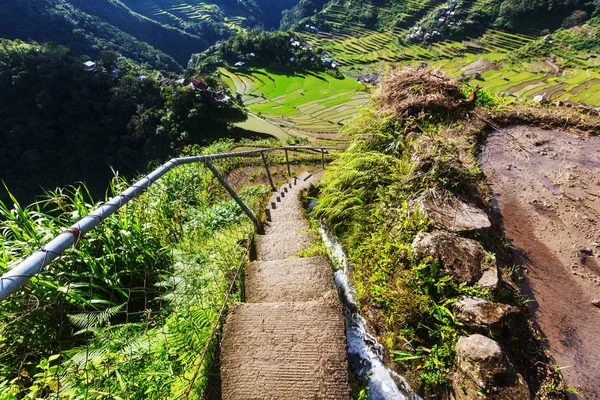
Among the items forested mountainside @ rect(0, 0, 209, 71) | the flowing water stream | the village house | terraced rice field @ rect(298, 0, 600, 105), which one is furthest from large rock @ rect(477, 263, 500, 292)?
forested mountainside @ rect(0, 0, 209, 71)

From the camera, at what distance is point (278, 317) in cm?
232

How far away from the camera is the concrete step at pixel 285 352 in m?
1.95

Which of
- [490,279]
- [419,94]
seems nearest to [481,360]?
[490,279]

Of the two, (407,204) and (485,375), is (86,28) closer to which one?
(407,204)

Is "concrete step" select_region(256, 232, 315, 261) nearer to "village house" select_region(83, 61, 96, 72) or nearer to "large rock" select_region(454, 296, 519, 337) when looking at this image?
"large rock" select_region(454, 296, 519, 337)

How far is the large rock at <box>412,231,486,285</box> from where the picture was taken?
8.17 feet

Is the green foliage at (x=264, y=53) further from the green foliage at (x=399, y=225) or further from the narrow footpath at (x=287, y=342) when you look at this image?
the narrow footpath at (x=287, y=342)

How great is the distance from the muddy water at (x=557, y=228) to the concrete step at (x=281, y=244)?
7.87 feet

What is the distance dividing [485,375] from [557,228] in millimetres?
2489

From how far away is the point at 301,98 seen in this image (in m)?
41.0

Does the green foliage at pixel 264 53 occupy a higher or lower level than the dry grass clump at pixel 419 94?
higher

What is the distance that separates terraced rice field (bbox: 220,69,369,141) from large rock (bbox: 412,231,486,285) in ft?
82.6

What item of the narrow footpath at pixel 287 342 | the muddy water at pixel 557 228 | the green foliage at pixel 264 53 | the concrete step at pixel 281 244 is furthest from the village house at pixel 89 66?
the muddy water at pixel 557 228

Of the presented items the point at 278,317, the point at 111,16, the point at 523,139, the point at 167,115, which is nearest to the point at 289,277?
the point at 278,317
